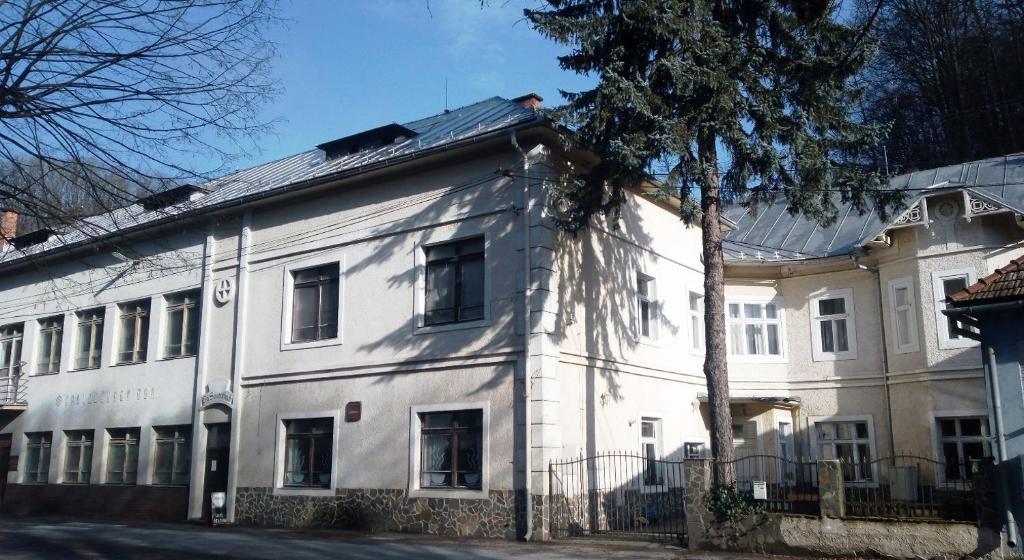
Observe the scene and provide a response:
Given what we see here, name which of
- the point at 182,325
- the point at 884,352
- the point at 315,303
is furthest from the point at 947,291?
the point at 182,325

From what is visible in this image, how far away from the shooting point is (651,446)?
19.9m

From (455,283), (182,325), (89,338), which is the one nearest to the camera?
(455,283)

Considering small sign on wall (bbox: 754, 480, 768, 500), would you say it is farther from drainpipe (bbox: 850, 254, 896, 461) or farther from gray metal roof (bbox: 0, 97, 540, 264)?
drainpipe (bbox: 850, 254, 896, 461)

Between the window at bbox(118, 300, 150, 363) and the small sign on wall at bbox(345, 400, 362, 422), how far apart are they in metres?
8.02

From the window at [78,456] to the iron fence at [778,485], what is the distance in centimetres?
1761

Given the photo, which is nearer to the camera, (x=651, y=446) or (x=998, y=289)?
(x=998, y=289)

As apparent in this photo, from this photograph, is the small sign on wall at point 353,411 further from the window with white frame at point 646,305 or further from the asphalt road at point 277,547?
the window with white frame at point 646,305

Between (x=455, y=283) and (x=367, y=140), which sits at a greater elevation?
(x=367, y=140)

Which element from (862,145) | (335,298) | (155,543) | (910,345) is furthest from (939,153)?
(155,543)

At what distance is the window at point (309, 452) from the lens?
1916cm

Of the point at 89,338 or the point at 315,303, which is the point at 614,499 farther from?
the point at 89,338

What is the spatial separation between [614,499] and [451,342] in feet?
14.7

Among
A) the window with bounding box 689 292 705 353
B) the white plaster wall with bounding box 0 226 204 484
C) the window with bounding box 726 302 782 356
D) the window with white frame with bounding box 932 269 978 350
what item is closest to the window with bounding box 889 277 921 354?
the window with white frame with bounding box 932 269 978 350

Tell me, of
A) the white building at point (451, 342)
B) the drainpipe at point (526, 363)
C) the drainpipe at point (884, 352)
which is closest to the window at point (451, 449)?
the white building at point (451, 342)
